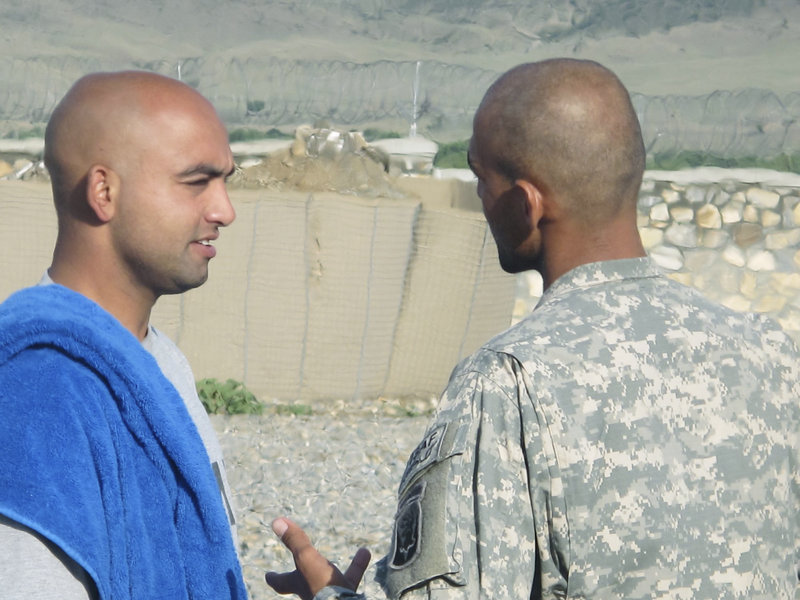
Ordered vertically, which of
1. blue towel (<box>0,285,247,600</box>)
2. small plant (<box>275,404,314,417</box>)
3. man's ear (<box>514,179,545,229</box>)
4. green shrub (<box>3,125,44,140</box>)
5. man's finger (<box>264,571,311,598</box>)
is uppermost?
man's ear (<box>514,179,545,229</box>)

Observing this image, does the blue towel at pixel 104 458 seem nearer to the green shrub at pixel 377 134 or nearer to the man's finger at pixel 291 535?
the man's finger at pixel 291 535

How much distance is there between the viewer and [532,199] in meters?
2.08

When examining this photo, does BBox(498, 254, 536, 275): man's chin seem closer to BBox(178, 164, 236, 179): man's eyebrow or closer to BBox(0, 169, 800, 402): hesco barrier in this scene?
BBox(178, 164, 236, 179): man's eyebrow

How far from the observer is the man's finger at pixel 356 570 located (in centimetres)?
213

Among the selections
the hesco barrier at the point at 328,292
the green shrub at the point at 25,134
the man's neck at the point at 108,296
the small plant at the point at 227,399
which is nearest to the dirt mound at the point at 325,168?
the hesco barrier at the point at 328,292

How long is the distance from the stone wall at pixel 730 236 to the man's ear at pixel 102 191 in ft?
30.9

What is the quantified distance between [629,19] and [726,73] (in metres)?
1.30

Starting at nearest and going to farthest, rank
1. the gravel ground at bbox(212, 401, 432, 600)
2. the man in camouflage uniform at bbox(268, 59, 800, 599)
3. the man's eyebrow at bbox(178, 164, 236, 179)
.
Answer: the man in camouflage uniform at bbox(268, 59, 800, 599), the man's eyebrow at bbox(178, 164, 236, 179), the gravel ground at bbox(212, 401, 432, 600)

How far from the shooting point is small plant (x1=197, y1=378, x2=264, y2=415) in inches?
364

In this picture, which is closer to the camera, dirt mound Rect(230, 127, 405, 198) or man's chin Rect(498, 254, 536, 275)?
man's chin Rect(498, 254, 536, 275)

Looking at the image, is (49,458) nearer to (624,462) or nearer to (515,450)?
(515,450)

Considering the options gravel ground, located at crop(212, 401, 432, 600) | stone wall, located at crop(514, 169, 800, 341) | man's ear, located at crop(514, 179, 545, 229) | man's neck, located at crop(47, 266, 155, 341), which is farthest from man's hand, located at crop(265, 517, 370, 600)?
stone wall, located at crop(514, 169, 800, 341)

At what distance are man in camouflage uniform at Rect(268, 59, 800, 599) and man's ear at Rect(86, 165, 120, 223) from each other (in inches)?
26.0

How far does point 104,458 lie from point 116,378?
0.15 meters
